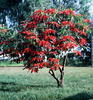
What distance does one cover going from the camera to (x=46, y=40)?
18.2ft

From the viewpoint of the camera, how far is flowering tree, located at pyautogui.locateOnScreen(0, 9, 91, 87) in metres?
5.30

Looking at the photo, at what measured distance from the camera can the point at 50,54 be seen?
5.73m

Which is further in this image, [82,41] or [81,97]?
[82,41]

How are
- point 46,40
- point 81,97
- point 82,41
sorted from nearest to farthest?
1. point 81,97
2. point 46,40
3. point 82,41

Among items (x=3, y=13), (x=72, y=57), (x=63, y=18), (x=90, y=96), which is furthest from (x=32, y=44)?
(x=3, y=13)

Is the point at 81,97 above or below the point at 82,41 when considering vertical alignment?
below

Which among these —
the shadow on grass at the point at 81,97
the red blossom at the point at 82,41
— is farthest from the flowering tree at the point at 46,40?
the shadow on grass at the point at 81,97

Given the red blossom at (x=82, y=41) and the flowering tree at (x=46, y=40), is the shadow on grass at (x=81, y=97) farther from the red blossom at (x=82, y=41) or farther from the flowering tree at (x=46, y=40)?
the red blossom at (x=82, y=41)

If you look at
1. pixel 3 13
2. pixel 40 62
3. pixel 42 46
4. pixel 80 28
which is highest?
pixel 3 13

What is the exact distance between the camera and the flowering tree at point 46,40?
17.4 ft

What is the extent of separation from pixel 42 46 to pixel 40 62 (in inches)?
23.9

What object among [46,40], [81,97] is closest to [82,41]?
[46,40]

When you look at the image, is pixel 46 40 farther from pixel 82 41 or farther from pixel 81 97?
pixel 81 97

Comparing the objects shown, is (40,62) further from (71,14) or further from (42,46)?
(71,14)
